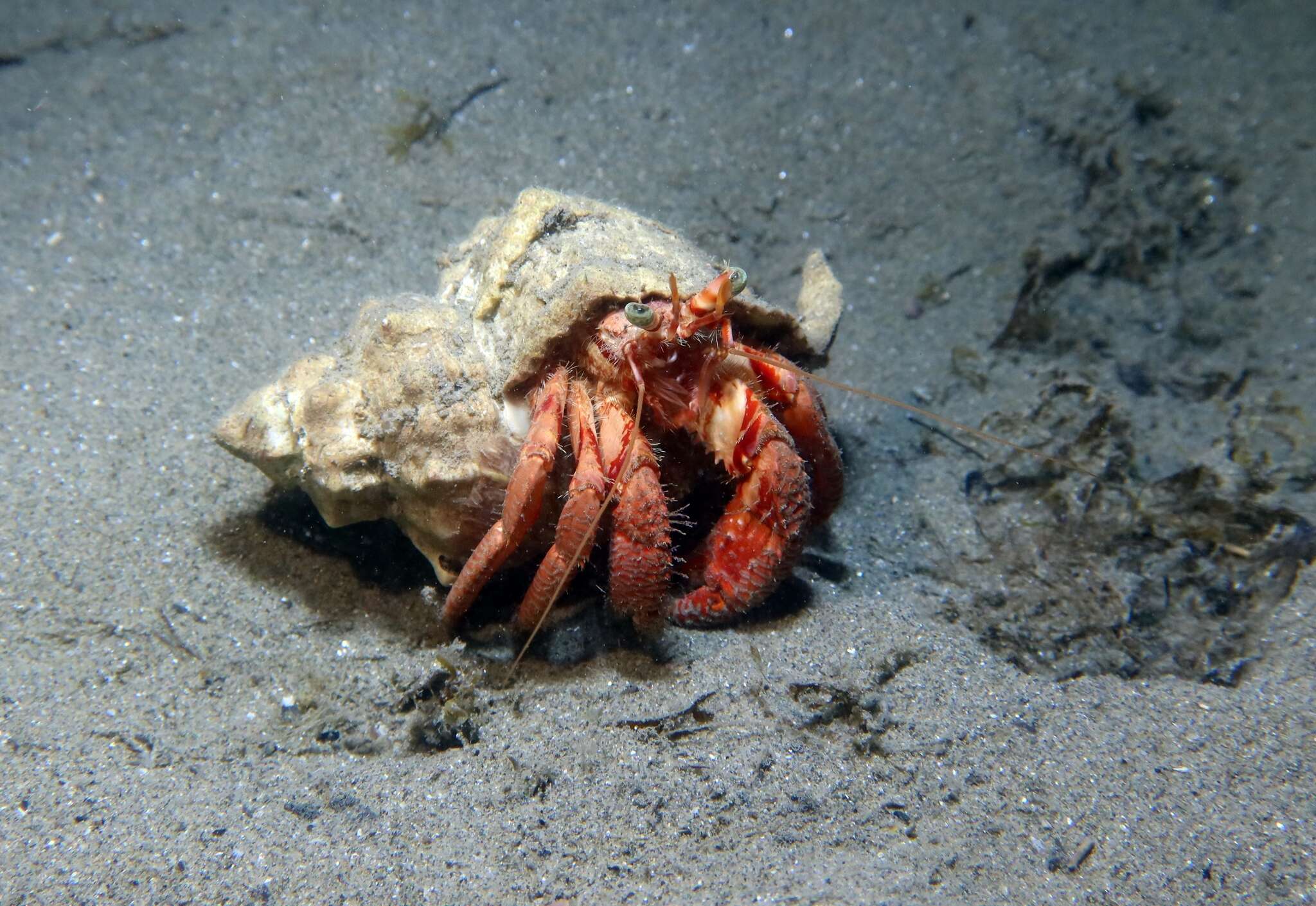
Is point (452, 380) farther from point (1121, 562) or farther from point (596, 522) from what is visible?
point (1121, 562)

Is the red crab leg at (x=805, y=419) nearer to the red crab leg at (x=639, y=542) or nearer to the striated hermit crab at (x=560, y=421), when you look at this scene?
the striated hermit crab at (x=560, y=421)

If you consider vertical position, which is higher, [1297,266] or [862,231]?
[1297,266]

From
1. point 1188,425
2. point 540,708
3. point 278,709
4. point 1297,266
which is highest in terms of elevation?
point 1297,266

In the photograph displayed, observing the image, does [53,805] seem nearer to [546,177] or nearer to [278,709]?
[278,709]

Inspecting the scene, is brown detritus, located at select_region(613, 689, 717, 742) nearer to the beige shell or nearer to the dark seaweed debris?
the beige shell

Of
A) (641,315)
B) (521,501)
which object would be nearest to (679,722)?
(521,501)

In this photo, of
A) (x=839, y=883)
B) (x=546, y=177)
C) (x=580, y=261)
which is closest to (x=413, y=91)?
(x=546, y=177)

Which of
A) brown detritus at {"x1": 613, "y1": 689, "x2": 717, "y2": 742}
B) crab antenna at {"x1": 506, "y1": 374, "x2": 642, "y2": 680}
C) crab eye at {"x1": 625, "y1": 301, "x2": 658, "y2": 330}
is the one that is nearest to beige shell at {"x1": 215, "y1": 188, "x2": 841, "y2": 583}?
crab eye at {"x1": 625, "y1": 301, "x2": 658, "y2": 330}
